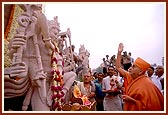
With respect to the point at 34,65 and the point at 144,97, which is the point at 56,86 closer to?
the point at 34,65

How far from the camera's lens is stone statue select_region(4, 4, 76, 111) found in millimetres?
4523

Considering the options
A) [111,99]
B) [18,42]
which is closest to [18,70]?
[18,42]

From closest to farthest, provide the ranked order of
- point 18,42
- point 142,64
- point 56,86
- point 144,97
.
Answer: point 144,97
point 142,64
point 18,42
point 56,86

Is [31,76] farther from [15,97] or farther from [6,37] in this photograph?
[6,37]

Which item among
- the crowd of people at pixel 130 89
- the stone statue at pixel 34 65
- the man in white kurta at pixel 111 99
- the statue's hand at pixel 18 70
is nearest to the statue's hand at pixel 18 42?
the stone statue at pixel 34 65

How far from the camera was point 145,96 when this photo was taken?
13.5ft

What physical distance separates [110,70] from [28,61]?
1.74m

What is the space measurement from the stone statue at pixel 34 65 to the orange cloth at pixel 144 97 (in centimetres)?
97

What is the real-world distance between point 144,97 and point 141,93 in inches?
2.3

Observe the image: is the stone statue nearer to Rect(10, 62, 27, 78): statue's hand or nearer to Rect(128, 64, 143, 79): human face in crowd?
Rect(10, 62, 27, 78): statue's hand

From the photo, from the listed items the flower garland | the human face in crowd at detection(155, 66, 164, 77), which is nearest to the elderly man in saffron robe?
the flower garland

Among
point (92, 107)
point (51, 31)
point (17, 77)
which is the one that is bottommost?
point (92, 107)

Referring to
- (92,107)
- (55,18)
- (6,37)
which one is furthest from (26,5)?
(6,37)

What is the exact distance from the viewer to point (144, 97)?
411 cm
